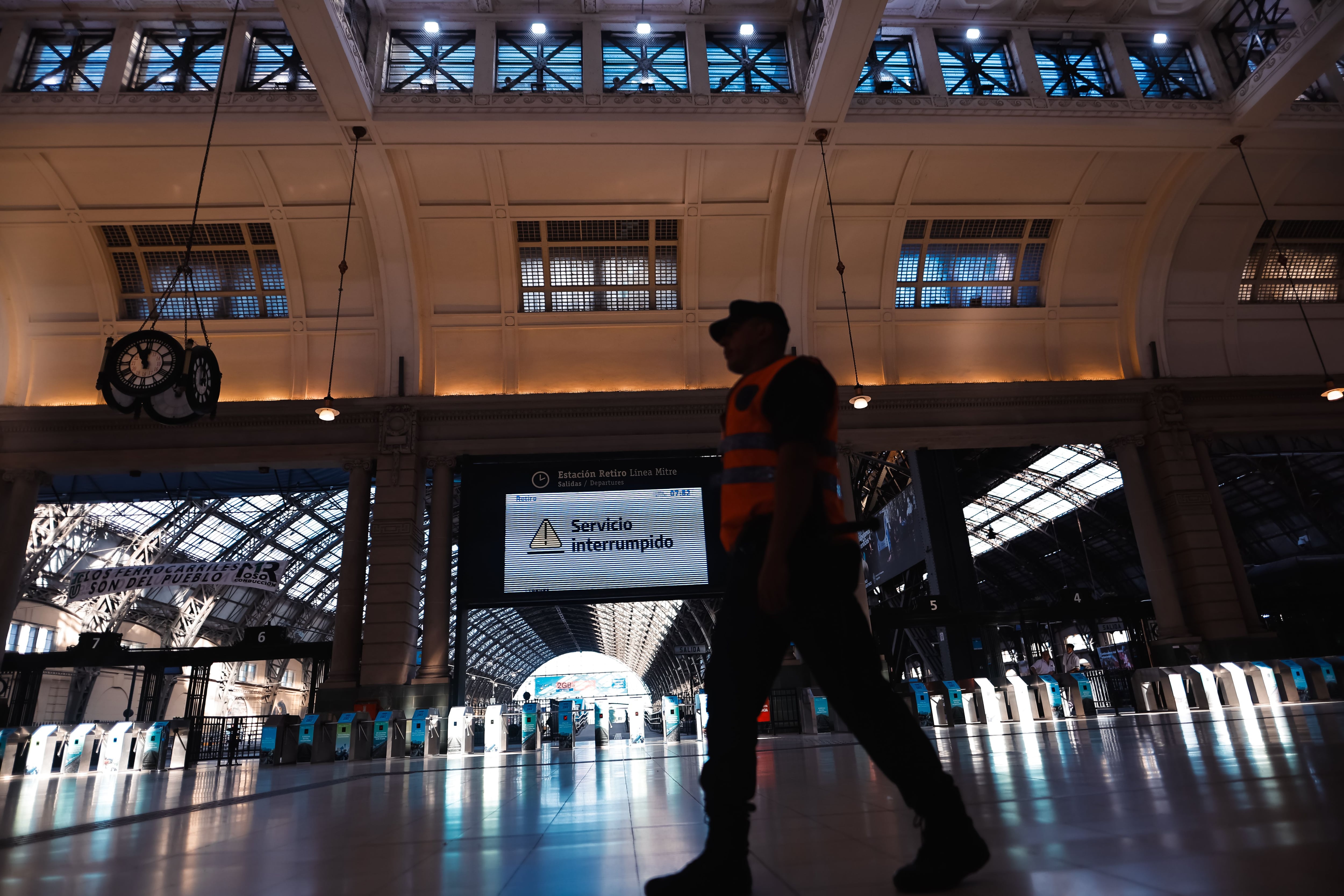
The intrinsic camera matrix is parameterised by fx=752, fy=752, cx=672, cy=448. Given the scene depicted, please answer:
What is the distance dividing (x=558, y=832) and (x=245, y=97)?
12.8 meters

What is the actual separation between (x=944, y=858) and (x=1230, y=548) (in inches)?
639

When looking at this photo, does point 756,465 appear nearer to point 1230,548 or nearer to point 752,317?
point 752,317

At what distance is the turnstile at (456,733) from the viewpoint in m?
12.5

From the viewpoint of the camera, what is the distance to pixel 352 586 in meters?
13.6

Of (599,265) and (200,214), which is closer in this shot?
(200,214)

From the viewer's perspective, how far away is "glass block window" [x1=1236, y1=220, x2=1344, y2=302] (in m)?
16.0

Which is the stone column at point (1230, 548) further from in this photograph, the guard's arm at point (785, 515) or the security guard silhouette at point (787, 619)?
the guard's arm at point (785, 515)

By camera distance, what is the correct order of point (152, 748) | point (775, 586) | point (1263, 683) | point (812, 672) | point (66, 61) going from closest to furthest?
point (775, 586) → point (812, 672) → point (1263, 683) → point (66, 61) → point (152, 748)

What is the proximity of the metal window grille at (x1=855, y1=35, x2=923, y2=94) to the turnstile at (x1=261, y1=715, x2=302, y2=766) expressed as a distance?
46.8 ft

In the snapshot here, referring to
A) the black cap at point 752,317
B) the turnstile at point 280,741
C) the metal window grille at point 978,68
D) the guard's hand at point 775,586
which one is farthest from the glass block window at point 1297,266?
the turnstile at point 280,741

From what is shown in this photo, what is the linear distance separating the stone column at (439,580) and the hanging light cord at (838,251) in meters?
7.92

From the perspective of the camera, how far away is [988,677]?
1678 centimetres

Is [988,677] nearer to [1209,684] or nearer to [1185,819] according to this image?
[1209,684]

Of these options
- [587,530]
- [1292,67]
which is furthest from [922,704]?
[1292,67]
